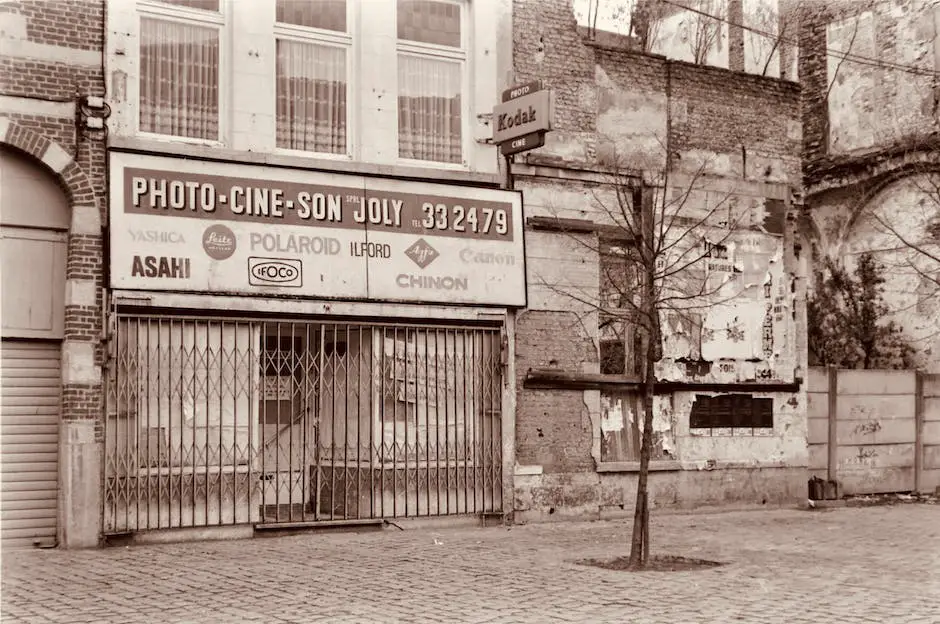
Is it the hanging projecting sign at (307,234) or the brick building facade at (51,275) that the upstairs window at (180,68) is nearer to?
the hanging projecting sign at (307,234)

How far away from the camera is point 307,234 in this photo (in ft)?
43.6

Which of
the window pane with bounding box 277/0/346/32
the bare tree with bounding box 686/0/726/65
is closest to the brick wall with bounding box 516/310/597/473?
the window pane with bounding box 277/0/346/32

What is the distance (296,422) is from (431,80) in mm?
4714

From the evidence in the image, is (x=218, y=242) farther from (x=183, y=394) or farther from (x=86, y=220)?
(x=183, y=394)

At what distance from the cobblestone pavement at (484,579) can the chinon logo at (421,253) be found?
328 centimetres

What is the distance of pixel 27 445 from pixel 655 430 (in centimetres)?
816

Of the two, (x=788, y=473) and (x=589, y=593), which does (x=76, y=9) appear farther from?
(x=788, y=473)

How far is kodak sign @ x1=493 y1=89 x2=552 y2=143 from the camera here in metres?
13.7

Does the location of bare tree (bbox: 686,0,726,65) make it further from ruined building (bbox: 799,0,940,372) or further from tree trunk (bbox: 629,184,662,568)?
tree trunk (bbox: 629,184,662,568)

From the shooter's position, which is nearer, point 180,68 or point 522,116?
point 180,68

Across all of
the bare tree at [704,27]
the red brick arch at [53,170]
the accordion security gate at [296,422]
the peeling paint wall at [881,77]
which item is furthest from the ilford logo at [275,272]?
the peeling paint wall at [881,77]

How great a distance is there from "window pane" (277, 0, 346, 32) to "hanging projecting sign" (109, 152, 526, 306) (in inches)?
75.3

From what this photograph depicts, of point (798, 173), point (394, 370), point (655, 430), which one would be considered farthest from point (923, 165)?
point (394, 370)

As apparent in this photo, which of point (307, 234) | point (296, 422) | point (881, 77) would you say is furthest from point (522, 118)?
point (881, 77)
